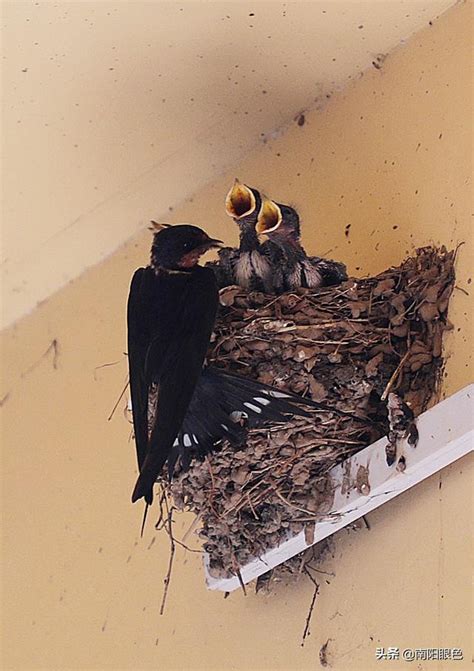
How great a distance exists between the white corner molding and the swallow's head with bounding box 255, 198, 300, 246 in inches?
20.2

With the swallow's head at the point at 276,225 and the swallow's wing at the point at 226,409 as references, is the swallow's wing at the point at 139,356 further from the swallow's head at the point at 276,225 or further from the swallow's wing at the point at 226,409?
the swallow's head at the point at 276,225

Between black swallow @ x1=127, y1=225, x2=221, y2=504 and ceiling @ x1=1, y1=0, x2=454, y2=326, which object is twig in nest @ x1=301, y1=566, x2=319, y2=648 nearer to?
black swallow @ x1=127, y1=225, x2=221, y2=504

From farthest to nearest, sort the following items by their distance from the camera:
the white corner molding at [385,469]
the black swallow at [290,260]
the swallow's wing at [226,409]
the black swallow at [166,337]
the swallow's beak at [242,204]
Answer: the swallow's beak at [242,204], the black swallow at [290,260], the swallow's wing at [226,409], the black swallow at [166,337], the white corner molding at [385,469]

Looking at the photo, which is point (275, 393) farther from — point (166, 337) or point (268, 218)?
point (268, 218)

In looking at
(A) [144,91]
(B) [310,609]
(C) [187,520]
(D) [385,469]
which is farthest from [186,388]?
(A) [144,91]

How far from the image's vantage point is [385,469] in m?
1.90

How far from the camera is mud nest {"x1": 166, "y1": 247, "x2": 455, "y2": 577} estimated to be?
203 centimetres

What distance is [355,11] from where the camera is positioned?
7.95 ft

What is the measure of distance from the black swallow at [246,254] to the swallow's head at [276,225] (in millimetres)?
35

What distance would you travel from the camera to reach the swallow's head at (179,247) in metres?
2.27

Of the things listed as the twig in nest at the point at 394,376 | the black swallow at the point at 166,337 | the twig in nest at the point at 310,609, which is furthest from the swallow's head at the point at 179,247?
the twig in nest at the point at 310,609

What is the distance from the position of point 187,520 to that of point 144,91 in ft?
3.11

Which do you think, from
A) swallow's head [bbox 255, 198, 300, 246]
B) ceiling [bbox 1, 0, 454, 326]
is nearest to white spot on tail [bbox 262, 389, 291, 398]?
swallow's head [bbox 255, 198, 300, 246]

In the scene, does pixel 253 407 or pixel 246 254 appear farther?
pixel 246 254
